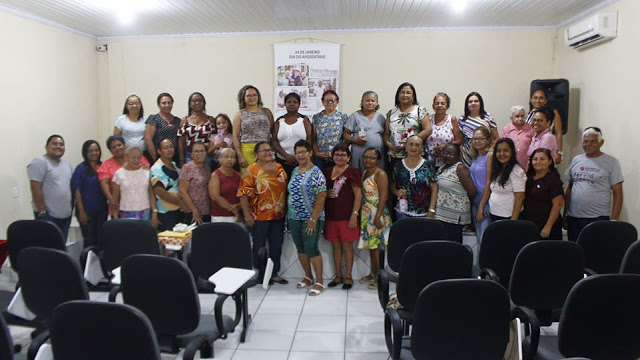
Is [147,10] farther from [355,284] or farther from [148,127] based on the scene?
[355,284]

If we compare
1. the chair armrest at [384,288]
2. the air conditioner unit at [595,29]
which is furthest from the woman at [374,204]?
the air conditioner unit at [595,29]

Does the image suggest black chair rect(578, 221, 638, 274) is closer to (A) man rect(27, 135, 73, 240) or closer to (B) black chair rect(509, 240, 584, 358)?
(B) black chair rect(509, 240, 584, 358)

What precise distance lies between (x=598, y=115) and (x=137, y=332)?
17.6 ft

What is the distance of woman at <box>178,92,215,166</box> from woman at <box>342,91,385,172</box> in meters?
1.51

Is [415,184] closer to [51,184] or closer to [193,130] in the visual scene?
Result: [193,130]

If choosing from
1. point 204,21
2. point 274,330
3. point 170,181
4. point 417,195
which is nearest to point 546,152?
point 417,195

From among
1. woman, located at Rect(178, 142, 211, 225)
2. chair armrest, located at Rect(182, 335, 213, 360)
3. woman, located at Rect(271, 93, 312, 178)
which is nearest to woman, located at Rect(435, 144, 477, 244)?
woman, located at Rect(271, 93, 312, 178)

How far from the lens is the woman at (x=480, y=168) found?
4.33 meters

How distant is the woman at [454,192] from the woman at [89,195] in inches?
133

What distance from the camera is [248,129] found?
4.77 meters

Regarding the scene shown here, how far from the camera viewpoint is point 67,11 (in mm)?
5383

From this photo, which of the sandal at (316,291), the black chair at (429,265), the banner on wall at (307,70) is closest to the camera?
the black chair at (429,265)

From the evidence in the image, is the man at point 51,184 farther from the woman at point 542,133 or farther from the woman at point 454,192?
the woman at point 542,133

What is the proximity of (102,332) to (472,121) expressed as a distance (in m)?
4.14
